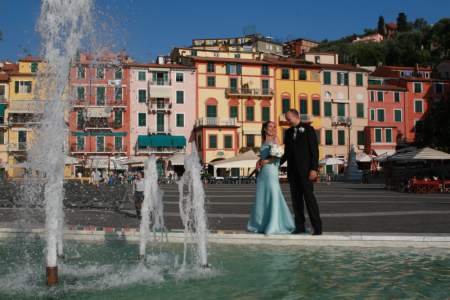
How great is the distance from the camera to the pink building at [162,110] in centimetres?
4325

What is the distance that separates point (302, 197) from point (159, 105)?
3883cm

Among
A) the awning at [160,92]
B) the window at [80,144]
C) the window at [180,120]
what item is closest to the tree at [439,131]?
the window at [180,120]

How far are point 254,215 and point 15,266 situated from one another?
3533 millimetres

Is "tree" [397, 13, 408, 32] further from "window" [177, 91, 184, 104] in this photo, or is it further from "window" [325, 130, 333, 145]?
"window" [177, 91, 184, 104]

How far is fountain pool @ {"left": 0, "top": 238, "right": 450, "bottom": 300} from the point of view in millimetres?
4145

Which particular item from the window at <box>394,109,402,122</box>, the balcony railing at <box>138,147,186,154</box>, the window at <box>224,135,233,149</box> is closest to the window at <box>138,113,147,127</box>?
the balcony railing at <box>138,147,186,154</box>

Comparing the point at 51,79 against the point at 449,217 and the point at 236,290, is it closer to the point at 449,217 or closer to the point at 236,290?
the point at 236,290

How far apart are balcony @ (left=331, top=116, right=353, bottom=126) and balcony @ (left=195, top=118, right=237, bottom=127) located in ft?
39.7

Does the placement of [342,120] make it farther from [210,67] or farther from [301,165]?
[301,165]

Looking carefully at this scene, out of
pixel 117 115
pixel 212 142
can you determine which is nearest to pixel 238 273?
pixel 212 142

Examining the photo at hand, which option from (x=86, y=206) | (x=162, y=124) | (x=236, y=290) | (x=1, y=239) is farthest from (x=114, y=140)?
(x=236, y=290)

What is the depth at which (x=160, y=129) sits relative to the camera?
4406 cm

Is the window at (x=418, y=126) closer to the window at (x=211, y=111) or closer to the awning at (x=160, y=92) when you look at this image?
the window at (x=211, y=111)

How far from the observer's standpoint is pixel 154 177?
648 centimetres
